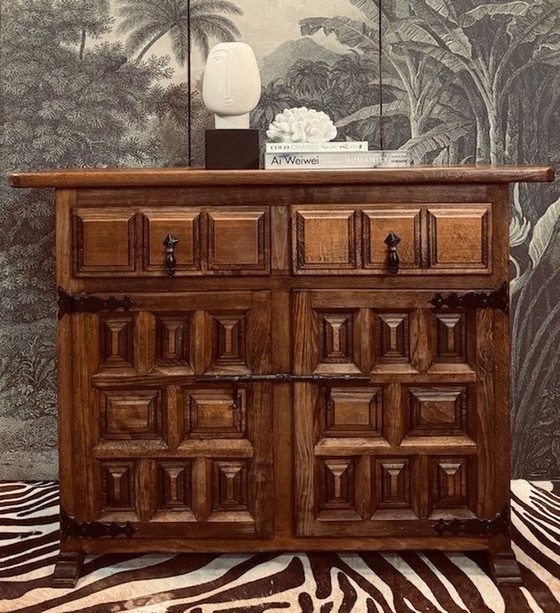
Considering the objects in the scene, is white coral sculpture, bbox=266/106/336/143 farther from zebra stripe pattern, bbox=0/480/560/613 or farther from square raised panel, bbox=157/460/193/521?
zebra stripe pattern, bbox=0/480/560/613

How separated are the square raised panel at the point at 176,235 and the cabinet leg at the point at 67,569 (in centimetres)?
78

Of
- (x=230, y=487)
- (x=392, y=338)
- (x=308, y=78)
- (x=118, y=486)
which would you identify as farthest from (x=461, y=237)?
(x=118, y=486)

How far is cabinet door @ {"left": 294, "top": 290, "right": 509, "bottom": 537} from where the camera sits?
2061 mm

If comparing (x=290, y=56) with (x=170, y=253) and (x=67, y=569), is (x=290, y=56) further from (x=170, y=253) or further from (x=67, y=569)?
(x=67, y=569)

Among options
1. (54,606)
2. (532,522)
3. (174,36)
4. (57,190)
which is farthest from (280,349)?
(174,36)

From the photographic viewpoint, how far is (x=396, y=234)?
2.03 m

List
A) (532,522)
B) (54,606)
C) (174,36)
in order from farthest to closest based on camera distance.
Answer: (174,36), (532,522), (54,606)

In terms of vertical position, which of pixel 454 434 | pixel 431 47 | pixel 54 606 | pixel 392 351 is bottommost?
pixel 54 606

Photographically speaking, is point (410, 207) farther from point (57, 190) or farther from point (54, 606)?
point (54, 606)

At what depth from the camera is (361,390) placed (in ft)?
6.82

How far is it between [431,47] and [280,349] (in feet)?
4.13

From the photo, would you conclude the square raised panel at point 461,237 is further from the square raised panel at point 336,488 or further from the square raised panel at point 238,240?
the square raised panel at point 336,488

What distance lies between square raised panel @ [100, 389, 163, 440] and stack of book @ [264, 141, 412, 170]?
27.1 inches

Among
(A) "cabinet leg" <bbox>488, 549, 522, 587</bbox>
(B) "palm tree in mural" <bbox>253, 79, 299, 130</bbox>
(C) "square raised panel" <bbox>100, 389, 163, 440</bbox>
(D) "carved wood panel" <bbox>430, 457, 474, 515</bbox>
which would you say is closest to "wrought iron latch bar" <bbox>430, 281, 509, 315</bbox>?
(D) "carved wood panel" <bbox>430, 457, 474, 515</bbox>
